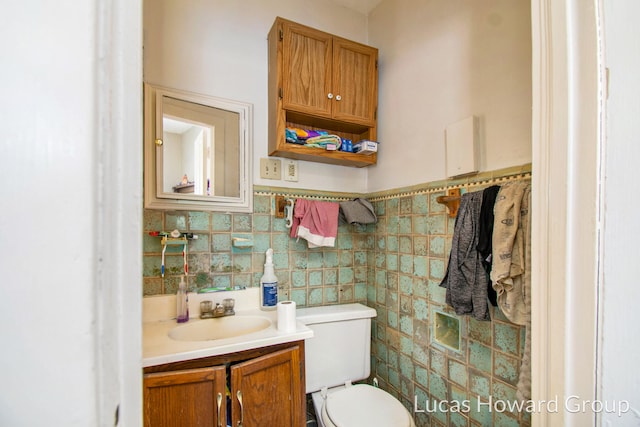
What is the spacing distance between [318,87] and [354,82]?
23 cm

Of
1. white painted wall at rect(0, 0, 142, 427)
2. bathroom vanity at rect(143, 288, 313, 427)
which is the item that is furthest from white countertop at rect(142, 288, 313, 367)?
white painted wall at rect(0, 0, 142, 427)

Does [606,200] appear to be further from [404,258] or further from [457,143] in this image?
[404,258]

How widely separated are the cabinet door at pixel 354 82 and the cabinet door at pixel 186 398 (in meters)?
1.32

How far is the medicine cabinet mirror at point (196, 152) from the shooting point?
1263mm

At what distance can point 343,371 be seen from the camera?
A: 1.43 metres

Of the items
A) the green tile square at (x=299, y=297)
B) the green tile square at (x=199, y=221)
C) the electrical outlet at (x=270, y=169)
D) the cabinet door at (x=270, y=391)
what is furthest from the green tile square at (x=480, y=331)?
the green tile square at (x=199, y=221)

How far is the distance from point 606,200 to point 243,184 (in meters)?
1.33

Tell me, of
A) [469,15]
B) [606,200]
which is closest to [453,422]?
[606,200]

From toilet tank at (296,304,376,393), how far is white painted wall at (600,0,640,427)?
3.39 ft

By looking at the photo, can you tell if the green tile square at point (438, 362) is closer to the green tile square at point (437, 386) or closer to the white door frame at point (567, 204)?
the green tile square at point (437, 386)

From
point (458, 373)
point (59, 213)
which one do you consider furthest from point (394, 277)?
point (59, 213)

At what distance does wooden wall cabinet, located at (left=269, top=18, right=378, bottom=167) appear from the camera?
1.38 metres

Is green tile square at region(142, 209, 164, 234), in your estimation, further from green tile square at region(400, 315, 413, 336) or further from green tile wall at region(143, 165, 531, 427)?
green tile square at region(400, 315, 413, 336)

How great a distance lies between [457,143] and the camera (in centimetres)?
115
